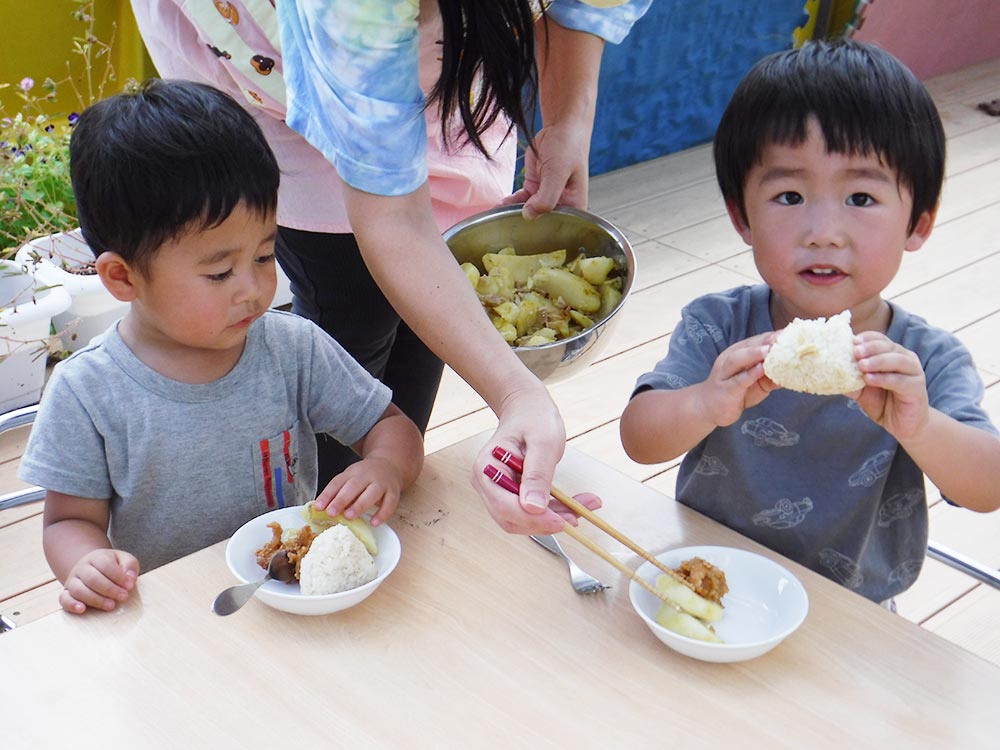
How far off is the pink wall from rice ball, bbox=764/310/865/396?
365 cm

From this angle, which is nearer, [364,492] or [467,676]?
[467,676]

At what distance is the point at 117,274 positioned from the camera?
44.6 inches

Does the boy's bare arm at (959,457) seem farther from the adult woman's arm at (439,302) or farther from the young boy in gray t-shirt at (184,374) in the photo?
the young boy in gray t-shirt at (184,374)

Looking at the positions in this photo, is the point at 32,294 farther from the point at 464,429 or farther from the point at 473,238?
the point at 473,238

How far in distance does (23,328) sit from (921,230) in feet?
5.93

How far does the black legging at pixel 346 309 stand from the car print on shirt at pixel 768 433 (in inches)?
20.5

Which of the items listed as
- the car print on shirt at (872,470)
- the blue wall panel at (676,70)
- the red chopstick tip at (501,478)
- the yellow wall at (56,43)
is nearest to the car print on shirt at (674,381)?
the car print on shirt at (872,470)

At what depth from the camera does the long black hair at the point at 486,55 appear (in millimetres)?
1051

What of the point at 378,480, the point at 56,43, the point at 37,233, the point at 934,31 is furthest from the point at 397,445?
the point at 934,31

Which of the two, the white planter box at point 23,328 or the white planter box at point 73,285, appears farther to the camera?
the white planter box at point 73,285

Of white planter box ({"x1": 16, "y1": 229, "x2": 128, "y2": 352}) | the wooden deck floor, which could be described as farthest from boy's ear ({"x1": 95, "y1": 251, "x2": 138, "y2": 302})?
white planter box ({"x1": 16, "y1": 229, "x2": 128, "y2": 352})

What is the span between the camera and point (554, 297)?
125cm

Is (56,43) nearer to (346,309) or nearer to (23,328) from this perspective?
(23,328)

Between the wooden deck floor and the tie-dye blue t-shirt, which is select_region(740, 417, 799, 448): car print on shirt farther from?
the wooden deck floor
